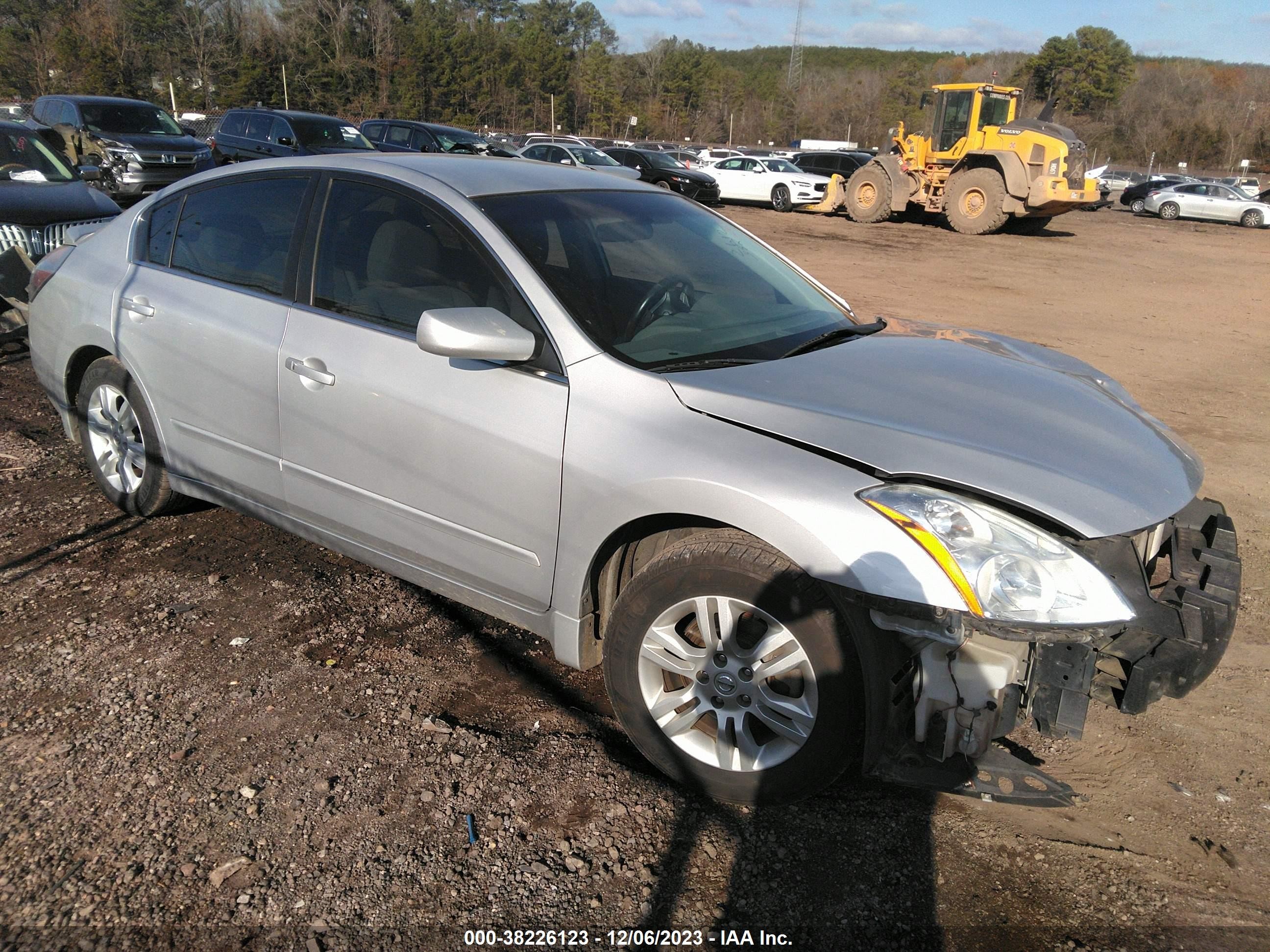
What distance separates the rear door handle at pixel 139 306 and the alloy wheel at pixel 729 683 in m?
2.67

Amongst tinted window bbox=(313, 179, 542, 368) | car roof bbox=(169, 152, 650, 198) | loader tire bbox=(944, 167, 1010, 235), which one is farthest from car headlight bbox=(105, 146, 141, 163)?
loader tire bbox=(944, 167, 1010, 235)

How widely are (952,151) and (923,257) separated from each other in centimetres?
656

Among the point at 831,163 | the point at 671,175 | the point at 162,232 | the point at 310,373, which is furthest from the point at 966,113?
the point at 310,373

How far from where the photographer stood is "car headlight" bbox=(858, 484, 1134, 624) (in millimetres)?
2219

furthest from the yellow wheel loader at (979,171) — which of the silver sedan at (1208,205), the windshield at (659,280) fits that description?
the windshield at (659,280)

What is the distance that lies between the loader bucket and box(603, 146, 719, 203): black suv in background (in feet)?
9.33

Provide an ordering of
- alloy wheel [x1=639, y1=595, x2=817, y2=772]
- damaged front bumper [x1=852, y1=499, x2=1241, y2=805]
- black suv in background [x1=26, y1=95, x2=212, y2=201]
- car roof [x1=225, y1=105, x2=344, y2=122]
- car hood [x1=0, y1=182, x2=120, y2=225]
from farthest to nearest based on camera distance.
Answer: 1. car roof [x1=225, y1=105, x2=344, y2=122]
2. black suv in background [x1=26, y1=95, x2=212, y2=201]
3. car hood [x1=0, y1=182, x2=120, y2=225]
4. alloy wheel [x1=639, y1=595, x2=817, y2=772]
5. damaged front bumper [x1=852, y1=499, x2=1241, y2=805]

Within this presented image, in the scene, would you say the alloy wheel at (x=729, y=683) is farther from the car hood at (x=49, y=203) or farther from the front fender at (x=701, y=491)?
the car hood at (x=49, y=203)

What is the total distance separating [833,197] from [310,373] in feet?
77.2

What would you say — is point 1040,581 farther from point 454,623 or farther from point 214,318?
point 214,318

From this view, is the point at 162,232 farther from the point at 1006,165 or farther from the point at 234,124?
the point at 1006,165

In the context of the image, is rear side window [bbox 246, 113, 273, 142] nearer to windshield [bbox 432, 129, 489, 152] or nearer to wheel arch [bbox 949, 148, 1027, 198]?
windshield [bbox 432, 129, 489, 152]

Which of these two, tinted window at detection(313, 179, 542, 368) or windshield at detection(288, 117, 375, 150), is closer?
tinted window at detection(313, 179, 542, 368)

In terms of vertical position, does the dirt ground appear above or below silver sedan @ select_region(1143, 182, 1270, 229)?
below
